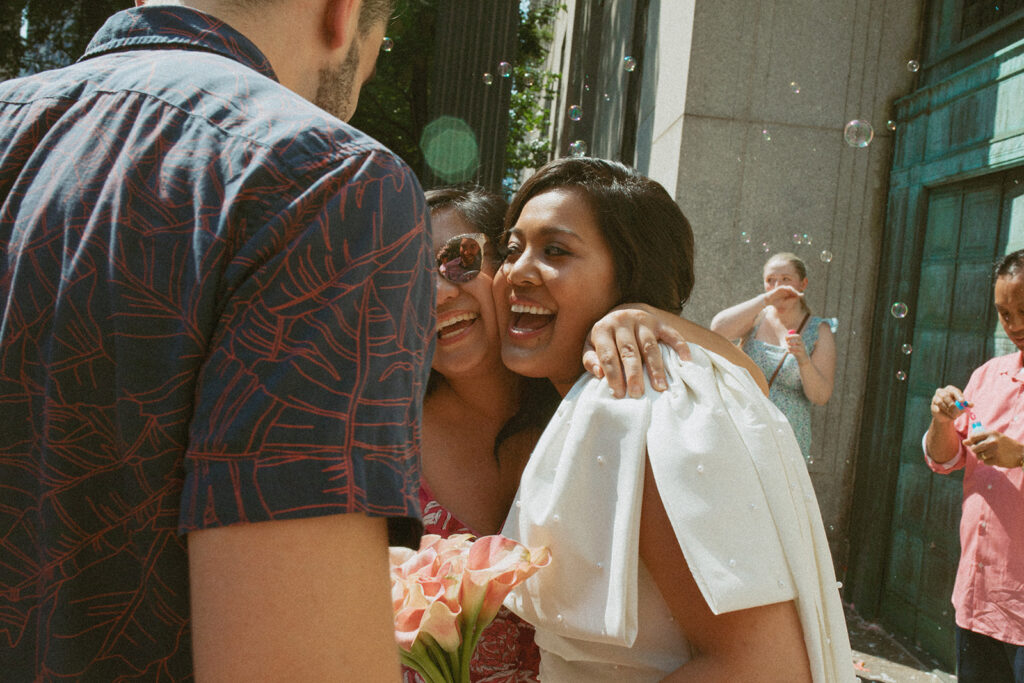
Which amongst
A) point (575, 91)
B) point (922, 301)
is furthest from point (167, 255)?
point (575, 91)

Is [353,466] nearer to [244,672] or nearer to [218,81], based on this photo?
[244,672]

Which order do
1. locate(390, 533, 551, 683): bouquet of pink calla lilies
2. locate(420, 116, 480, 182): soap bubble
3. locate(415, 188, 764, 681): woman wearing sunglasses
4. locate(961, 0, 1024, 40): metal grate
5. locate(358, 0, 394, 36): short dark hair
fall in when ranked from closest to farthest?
locate(358, 0, 394, 36): short dark hair < locate(390, 533, 551, 683): bouquet of pink calla lilies < locate(415, 188, 764, 681): woman wearing sunglasses < locate(961, 0, 1024, 40): metal grate < locate(420, 116, 480, 182): soap bubble

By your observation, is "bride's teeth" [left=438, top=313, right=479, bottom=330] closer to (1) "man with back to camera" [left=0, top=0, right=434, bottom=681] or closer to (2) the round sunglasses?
(2) the round sunglasses

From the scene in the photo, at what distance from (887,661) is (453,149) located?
232 inches

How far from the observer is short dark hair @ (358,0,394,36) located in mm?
1041

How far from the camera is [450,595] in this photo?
1.30 m

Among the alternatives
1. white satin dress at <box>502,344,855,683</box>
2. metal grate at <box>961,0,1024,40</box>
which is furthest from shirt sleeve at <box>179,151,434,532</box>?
metal grate at <box>961,0,1024,40</box>

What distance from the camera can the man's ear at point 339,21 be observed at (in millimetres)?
949

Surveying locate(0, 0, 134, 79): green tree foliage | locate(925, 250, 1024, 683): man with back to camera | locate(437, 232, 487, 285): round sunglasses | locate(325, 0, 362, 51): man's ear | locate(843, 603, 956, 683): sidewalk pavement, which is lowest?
locate(843, 603, 956, 683): sidewalk pavement

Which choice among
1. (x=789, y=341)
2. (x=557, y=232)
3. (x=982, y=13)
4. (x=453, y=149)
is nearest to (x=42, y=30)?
(x=453, y=149)

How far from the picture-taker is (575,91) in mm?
15633

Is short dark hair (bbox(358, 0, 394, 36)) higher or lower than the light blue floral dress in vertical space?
higher

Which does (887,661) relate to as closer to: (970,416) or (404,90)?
(970,416)

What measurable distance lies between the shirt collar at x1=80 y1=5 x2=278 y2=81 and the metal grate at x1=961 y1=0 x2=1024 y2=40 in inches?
199
